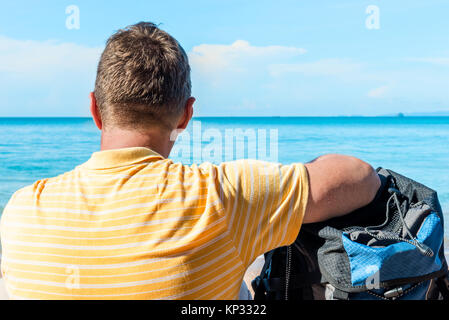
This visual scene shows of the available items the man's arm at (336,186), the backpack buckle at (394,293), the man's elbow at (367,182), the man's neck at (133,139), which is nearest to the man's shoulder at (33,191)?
the man's neck at (133,139)

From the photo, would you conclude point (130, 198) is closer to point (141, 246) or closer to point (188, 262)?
point (141, 246)

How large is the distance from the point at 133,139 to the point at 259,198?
46 cm

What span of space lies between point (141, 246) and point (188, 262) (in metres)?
0.14

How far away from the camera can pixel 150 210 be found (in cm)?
115

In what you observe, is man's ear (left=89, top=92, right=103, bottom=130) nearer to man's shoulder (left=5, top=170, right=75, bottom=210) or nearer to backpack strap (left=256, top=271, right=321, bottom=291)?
man's shoulder (left=5, top=170, right=75, bottom=210)

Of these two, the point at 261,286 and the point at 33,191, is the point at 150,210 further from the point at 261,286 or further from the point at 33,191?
the point at 261,286

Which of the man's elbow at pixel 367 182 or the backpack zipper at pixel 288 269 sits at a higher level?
the man's elbow at pixel 367 182

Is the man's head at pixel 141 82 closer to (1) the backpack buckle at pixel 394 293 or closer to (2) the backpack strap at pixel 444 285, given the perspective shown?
(1) the backpack buckle at pixel 394 293

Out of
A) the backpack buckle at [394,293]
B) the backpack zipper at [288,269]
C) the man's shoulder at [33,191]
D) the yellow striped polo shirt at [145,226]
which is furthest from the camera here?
the backpack zipper at [288,269]

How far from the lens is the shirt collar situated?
1.27m

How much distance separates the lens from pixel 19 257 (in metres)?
1.22

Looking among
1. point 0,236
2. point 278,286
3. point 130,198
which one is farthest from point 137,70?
point 278,286

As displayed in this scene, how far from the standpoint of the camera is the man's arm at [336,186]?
49.3 inches

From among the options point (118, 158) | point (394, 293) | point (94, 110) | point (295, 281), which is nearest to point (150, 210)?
point (118, 158)
